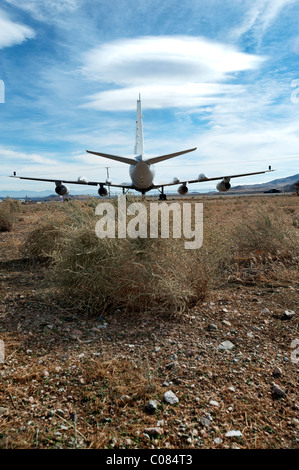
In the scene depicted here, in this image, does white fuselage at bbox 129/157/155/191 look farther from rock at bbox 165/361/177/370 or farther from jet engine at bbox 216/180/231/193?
rock at bbox 165/361/177/370

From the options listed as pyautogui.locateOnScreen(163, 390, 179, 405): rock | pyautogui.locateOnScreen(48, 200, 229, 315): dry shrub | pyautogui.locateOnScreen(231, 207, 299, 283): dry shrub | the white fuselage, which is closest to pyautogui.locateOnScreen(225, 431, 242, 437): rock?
pyautogui.locateOnScreen(163, 390, 179, 405): rock

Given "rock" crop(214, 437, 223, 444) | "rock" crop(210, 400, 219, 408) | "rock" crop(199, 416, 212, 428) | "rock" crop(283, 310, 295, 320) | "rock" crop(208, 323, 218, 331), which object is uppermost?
"rock" crop(283, 310, 295, 320)

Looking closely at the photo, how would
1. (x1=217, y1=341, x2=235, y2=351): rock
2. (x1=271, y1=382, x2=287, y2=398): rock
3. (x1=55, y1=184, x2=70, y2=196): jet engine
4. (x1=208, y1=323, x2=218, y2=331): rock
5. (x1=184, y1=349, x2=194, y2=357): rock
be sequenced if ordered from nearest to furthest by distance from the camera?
(x1=271, y1=382, x2=287, y2=398): rock → (x1=184, y1=349, x2=194, y2=357): rock → (x1=217, y1=341, x2=235, y2=351): rock → (x1=208, y1=323, x2=218, y2=331): rock → (x1=55, y1=184, x2=70, y2=196): jet engine

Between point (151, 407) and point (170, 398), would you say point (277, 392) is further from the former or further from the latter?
point (151, 407)

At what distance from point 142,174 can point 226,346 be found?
789 inches

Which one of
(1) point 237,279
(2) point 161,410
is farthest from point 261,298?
(2) point 161,410

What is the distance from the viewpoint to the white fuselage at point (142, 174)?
21.6 m

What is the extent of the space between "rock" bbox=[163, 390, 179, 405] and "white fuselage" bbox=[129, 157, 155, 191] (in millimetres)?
20110

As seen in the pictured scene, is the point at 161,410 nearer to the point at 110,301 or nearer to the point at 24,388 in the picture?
the point at 24,388

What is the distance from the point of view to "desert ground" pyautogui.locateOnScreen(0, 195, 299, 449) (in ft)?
6.36

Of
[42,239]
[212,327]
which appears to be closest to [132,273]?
[212,327]

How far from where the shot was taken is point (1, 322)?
11.7 feet

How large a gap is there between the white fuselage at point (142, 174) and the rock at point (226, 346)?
19.4 meters

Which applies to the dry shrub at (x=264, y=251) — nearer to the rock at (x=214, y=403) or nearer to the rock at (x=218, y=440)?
the rock at (x=214, y=403)
